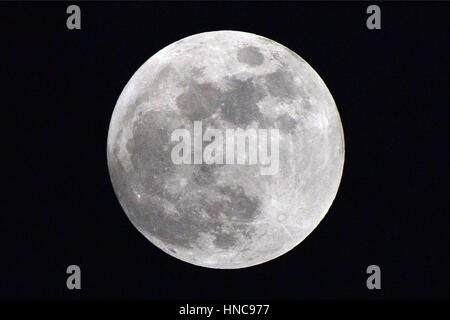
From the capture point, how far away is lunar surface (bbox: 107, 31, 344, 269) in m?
5.19

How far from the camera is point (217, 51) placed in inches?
217

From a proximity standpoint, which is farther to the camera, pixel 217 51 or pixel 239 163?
pixel 217 51

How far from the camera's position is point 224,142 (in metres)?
5.11

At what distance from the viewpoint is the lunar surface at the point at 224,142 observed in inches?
204

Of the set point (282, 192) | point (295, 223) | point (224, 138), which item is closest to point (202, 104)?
point (224, 138)

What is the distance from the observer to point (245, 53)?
550 cm

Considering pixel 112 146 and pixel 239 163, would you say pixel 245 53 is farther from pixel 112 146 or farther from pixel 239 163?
pixel 112 146

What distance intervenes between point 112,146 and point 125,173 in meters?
0.36

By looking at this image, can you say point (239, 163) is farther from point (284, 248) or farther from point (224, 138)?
point (284, 248)

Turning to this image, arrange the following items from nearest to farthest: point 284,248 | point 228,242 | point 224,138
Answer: point 224,138, point 228,242, point 284,248

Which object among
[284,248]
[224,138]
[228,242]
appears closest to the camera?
[224,138]

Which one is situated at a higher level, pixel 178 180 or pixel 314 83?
pixel 314 83

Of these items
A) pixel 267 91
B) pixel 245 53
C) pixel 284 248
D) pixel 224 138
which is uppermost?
pixel 245 53

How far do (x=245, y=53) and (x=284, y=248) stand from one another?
1.80 m
